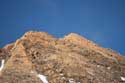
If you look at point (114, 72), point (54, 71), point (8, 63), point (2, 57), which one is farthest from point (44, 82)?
point (2, 57)

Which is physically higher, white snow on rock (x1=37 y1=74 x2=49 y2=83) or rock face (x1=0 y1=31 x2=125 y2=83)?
rock face (x1=0 y1=31 x2=125 y2=83)

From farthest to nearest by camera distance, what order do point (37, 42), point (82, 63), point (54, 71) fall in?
1. point (37, 42)
2. point (82, 63)
3. point (54, 71)

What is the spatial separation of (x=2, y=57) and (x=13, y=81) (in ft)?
73.5

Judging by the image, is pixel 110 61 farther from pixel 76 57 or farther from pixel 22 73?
pixel 22 73

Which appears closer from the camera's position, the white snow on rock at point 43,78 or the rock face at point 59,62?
the white snow on rock at point 43,78

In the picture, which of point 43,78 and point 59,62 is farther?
point 59,62

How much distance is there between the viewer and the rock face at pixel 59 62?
2928 inches

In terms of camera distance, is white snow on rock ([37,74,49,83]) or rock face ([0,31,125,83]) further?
rock face ([0,31,125,83])

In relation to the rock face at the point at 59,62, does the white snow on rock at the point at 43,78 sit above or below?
below

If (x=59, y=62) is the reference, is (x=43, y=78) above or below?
below

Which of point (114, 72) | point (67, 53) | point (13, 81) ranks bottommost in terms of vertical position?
point (13, 81)

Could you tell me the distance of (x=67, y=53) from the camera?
86.1m

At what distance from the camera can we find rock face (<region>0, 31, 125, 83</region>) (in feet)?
244

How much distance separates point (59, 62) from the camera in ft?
265
